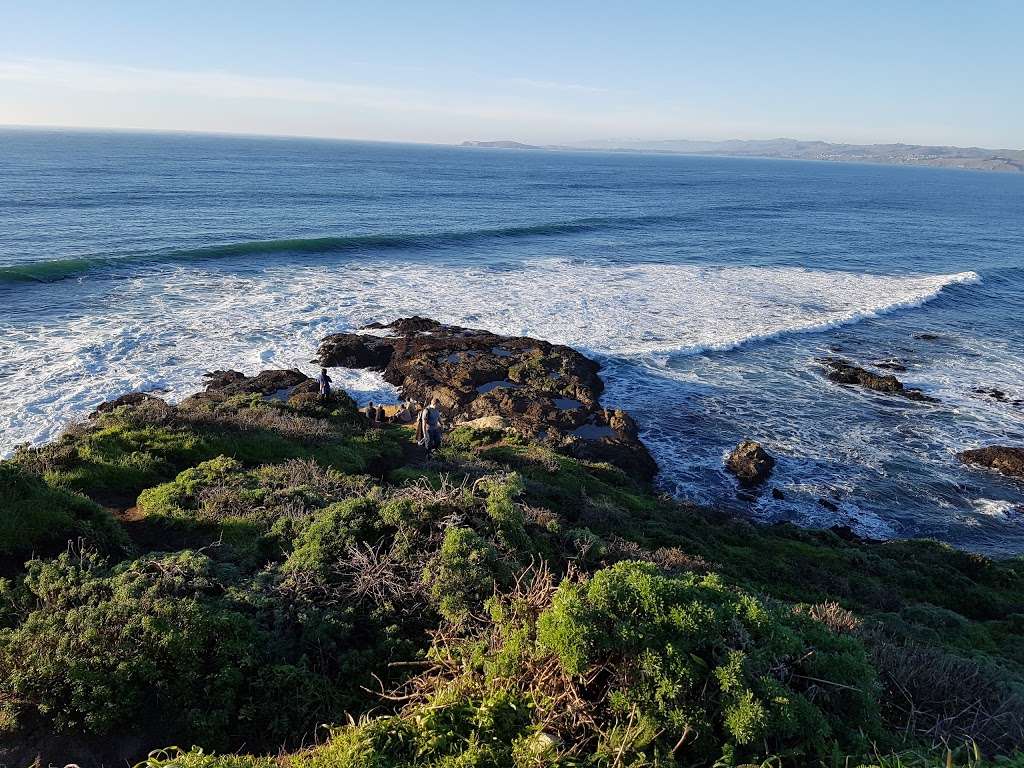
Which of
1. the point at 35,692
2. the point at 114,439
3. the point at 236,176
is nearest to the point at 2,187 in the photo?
the point at 236,176

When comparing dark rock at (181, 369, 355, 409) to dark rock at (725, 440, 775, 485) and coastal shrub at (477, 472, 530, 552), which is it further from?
coastal shrub at (477, 472, 530, 552)

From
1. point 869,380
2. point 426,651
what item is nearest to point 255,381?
point 426,651

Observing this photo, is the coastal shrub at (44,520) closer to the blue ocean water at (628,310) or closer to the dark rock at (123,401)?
the blue ocean water at (628,310)

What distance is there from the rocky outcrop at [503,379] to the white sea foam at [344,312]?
4.10ft

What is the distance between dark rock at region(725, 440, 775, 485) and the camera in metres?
15.9

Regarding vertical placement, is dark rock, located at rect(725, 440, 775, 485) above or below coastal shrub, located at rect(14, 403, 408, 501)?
below

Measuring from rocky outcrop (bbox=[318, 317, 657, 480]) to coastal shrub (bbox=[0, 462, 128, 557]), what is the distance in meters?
10.6

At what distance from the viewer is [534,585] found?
5.18 m

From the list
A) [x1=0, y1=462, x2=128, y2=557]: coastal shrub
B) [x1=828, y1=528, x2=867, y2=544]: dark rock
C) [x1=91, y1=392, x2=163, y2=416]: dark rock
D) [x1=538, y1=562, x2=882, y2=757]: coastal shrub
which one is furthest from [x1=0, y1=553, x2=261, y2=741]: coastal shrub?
[x1=828, y1=528, x2=867, y2=544]: dark rock

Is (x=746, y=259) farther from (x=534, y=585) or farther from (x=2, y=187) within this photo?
(x=2, y=187)

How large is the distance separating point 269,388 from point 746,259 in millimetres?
34754

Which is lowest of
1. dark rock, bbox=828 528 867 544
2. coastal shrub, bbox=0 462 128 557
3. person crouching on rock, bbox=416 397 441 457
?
dark rock, bbox=828 528 867 544

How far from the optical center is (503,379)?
2091 cm

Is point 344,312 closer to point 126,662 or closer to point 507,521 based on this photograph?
point 507,521
